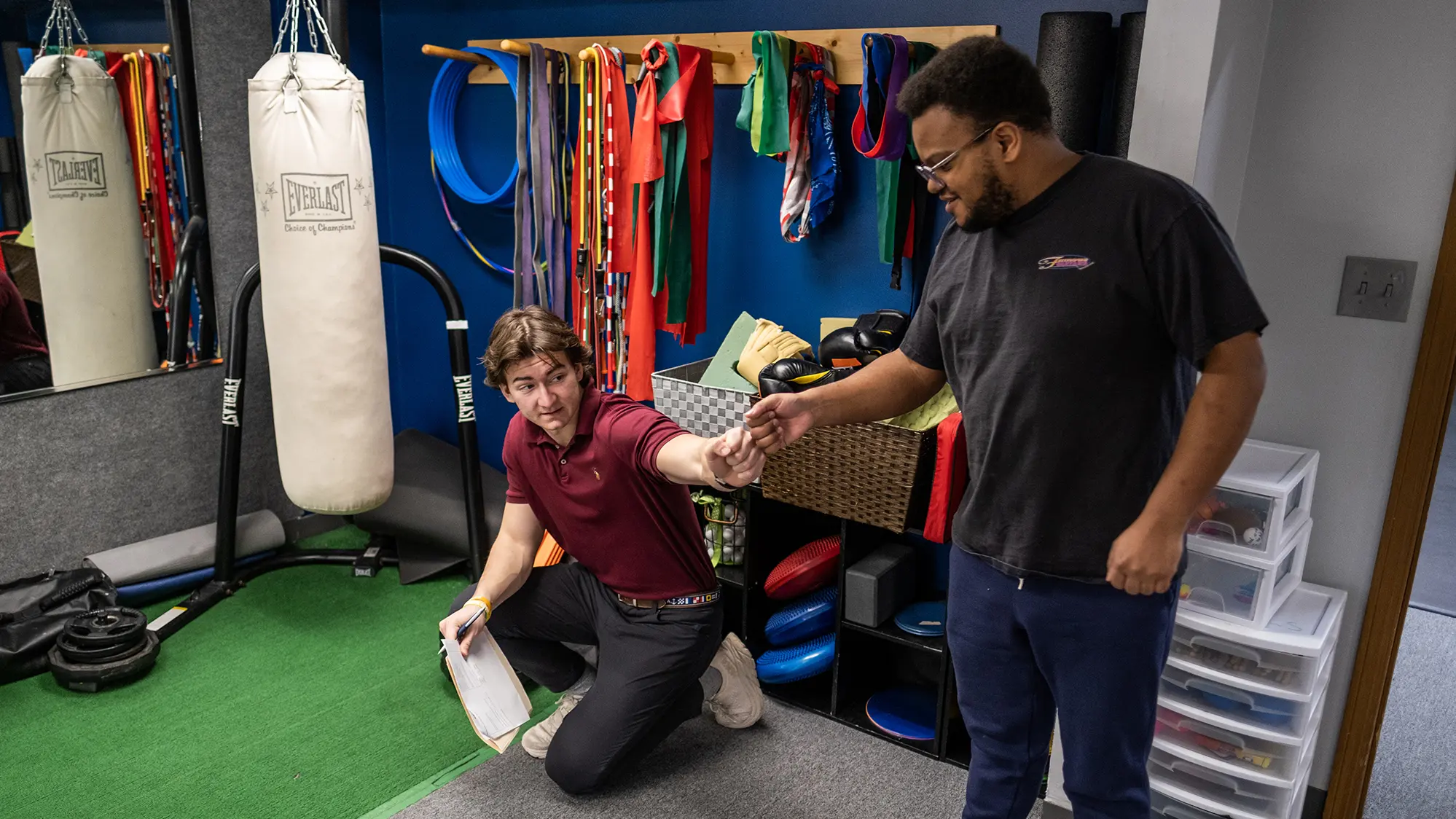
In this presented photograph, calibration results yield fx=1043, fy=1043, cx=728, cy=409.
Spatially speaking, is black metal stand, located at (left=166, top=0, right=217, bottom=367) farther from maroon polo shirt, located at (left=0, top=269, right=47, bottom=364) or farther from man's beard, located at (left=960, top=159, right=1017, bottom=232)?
man's beard, located at (left=960, top=159, right=1017, bottom=232)

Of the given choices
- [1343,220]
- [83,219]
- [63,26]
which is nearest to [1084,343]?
[1343,220]

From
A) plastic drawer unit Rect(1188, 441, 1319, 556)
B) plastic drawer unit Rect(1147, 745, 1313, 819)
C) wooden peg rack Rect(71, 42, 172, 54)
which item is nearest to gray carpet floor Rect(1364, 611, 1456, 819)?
plastic drawer unit Rect(1147, 745, 1313, 819)

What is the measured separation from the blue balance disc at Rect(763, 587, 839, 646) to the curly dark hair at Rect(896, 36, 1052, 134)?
155 centimetres

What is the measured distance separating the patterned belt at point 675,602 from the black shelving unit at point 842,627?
15.6 inches

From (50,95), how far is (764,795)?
9.27 feet

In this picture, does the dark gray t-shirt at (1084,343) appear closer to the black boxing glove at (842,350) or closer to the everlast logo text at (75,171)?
the black boxing glove at (842,350)

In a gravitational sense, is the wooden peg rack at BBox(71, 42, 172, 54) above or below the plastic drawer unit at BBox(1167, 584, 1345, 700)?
above

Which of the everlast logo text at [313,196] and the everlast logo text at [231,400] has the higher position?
the everlast logo text at [313,196]

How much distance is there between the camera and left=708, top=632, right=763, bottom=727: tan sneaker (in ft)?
8.68

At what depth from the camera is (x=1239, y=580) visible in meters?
2.04

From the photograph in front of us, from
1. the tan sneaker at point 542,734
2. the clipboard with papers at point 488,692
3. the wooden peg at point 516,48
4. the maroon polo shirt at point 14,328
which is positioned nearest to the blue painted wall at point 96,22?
the maroon polo shirt at point 14,328

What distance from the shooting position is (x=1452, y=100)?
195cm

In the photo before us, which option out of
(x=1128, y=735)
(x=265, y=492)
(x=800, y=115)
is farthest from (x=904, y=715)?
(x=265, y=492)

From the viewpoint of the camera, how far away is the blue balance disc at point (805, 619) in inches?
109
